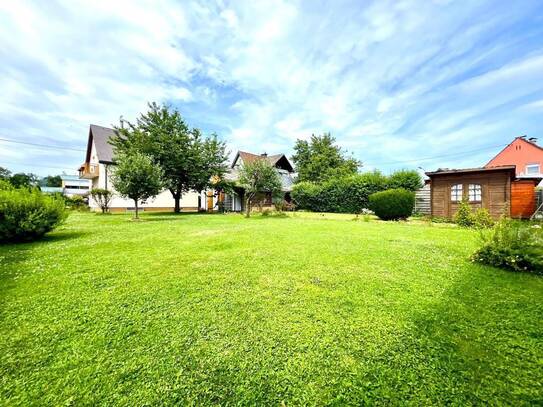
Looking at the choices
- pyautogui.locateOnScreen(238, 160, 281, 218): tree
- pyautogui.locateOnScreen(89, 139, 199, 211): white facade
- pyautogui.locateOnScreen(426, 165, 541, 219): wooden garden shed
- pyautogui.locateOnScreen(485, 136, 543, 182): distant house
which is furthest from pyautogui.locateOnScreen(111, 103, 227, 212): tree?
pyautogui.locateOnScreen(485, 136, 543, 182): distant house

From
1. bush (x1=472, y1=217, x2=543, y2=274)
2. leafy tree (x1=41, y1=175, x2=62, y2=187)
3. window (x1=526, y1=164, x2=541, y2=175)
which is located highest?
leafy tree (x1=41, y1=175, x2=62, y2=187)

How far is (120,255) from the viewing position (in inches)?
194

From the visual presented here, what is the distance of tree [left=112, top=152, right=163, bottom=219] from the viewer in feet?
38.4

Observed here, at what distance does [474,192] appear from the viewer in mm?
12133

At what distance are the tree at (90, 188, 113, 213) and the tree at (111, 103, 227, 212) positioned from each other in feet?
11.3

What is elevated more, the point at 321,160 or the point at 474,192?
the point at 321,160

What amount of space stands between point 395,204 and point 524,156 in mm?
25262

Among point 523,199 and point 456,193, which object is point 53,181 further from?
point 523,199

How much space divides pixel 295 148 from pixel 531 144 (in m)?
27.2

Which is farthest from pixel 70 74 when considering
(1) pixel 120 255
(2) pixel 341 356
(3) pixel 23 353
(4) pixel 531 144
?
(4) pixel 531 144

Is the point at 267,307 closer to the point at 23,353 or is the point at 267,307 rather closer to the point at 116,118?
the point at 23,353

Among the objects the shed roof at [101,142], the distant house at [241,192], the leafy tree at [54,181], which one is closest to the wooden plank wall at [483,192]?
the distant house at [241,192]

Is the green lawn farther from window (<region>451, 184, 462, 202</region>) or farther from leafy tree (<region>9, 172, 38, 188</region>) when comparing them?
window (<region>451, 184, 462, 202</region>)

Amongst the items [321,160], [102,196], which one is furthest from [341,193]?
[102,196]
